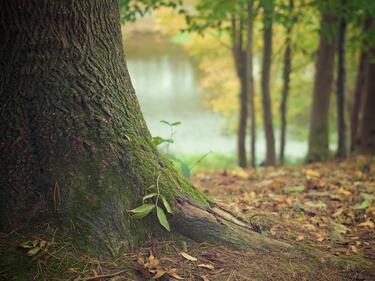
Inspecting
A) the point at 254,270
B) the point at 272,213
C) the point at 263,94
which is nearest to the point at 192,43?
the point at 263,94

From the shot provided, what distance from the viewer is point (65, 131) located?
2.46 m

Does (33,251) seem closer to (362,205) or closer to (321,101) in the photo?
(362,205)

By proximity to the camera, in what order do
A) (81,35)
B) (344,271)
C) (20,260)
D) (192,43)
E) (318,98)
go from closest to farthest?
(20,260) → (81,35) → (344,271) → (318,98) → (192,43)

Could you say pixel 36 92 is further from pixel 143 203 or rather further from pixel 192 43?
pixel 192 43

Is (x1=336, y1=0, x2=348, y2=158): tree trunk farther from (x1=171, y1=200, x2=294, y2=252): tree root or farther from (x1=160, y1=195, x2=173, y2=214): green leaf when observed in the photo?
(x1=160, y1=195, x2=173, y2=214): green leaf

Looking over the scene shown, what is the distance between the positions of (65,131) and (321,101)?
782cm

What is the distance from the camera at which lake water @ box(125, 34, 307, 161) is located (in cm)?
2236

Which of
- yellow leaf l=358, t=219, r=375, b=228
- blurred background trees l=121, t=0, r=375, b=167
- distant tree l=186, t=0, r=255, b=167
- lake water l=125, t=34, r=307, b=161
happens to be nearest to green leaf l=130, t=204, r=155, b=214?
yellow leaf l=358, t=219, r=375, b=228

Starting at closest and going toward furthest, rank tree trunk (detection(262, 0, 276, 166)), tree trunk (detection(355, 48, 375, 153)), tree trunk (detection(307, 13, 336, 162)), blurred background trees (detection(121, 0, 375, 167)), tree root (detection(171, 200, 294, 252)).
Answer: tree root (detection(171, 200, 294, 252))
blurred background trees (detection(121, 0, 375, 167))
tree trunk (detection(355, 48, 375, 153))
tree trunk (detection(262, 0, 276, 166))
tree trunk (detection(307, 13, 336, 162))

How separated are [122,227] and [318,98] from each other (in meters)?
7.69

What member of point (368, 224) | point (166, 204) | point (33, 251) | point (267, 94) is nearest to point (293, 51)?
point (267, 94)

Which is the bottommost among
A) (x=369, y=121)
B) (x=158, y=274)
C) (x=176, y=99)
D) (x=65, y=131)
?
(x=176, y=99)

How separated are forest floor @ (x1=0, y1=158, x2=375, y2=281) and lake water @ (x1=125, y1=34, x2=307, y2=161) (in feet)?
50.7

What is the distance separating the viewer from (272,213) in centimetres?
356
